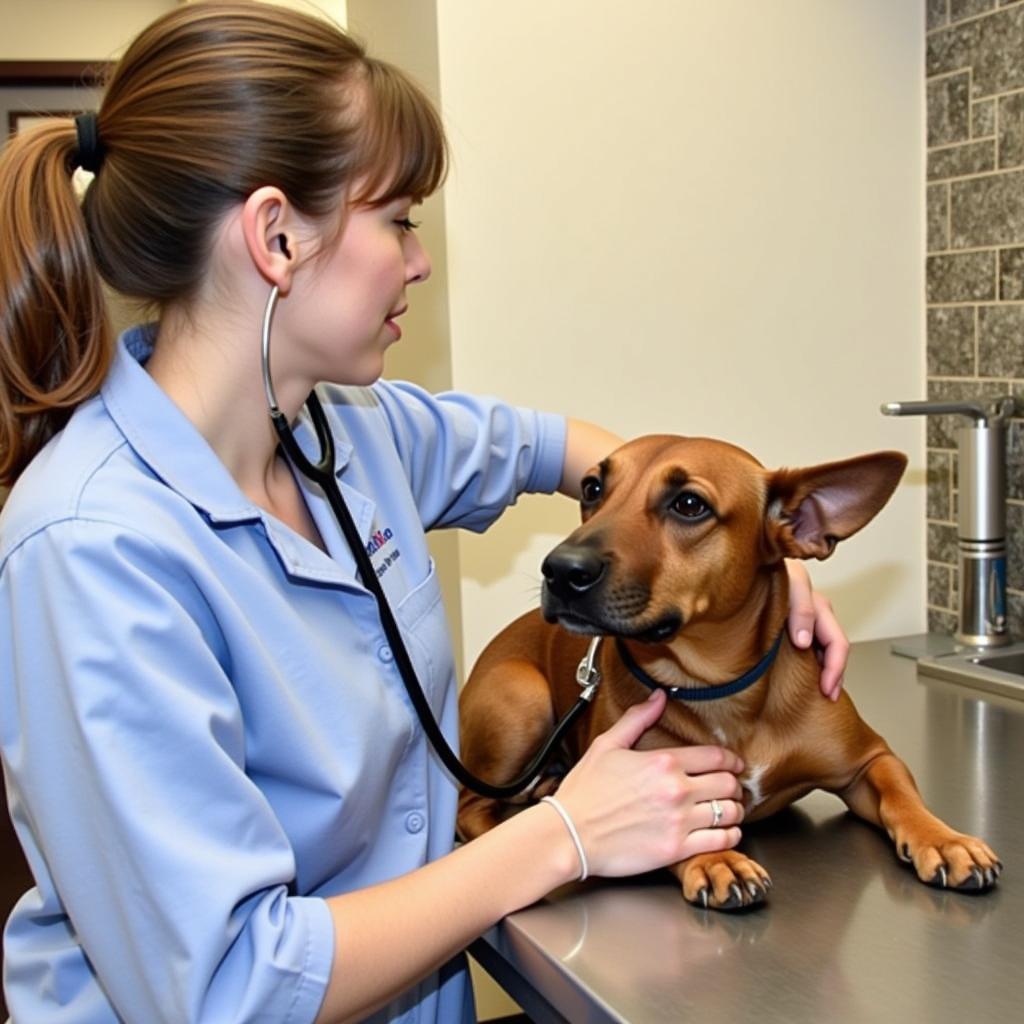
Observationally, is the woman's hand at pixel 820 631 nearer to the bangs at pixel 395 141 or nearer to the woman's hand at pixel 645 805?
the woman's hand at pixel 645 805

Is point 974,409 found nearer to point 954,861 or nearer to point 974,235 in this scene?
point 974,235

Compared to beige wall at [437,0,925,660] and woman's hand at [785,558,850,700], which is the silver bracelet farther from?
beige wall at [437,0,925,660]

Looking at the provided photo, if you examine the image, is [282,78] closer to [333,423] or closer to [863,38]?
[333,423]

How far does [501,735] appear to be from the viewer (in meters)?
1.47

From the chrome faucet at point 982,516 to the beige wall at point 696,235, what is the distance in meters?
0.19

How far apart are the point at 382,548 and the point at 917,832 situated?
1.88ft

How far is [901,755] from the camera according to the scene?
5.03ft

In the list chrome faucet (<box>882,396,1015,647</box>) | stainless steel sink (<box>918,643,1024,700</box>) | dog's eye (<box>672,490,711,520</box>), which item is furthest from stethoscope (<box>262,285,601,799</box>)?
chrome faucet (<box>882,396,1015,647</box>)

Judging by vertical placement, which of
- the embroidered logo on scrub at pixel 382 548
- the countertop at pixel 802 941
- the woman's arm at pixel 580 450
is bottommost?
the countertop at pixel 802 941

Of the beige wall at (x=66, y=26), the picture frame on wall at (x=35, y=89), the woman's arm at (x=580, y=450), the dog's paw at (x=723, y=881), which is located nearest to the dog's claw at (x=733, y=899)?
the dog's paw at (x=723, y=881)

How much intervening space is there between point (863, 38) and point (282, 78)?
120 centimetres

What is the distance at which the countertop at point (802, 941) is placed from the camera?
3.24 ft

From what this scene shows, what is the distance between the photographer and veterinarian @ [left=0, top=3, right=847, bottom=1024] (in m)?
0.95

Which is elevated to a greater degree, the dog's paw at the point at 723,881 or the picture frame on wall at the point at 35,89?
the picture frame on wall at the point at 35,89
